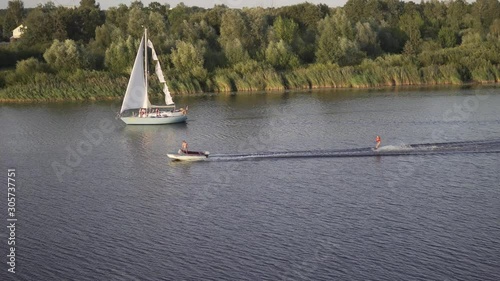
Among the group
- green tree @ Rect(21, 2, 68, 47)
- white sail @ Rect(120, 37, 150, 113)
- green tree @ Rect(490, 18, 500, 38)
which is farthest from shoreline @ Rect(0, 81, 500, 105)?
green tree @ Rect(21, 2, 68, 47)

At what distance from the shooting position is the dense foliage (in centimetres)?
8794

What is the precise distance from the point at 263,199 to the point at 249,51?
212ft

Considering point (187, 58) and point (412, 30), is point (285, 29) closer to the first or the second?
point (412, 30)

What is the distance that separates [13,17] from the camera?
153375mm

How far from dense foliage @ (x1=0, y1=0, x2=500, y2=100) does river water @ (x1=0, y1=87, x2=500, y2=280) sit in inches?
923

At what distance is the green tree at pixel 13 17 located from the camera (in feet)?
484

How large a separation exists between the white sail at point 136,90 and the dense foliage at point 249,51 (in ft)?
58.9

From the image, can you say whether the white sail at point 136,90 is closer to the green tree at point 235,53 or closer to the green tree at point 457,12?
the green tree at point 235,53

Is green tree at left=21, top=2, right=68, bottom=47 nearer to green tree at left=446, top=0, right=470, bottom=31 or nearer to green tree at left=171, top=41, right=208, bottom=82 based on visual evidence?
green tree at left=171, top=41, right=208, bottom=82

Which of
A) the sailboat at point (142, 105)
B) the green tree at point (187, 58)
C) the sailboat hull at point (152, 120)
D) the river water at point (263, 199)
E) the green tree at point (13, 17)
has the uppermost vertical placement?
the green tree at point (13, 17)

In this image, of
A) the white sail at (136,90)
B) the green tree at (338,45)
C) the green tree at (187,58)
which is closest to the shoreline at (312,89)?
the green tree at (187,58)

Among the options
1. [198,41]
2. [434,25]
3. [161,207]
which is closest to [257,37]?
[198,41]

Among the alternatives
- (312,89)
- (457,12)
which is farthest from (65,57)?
(457,12)

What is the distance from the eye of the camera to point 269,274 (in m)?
27.7
